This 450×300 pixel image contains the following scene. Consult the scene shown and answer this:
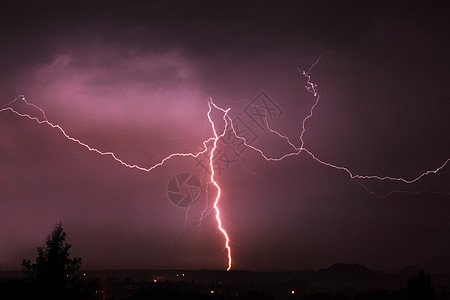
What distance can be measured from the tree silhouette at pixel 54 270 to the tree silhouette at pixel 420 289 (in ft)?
43.3

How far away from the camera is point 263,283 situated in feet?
363

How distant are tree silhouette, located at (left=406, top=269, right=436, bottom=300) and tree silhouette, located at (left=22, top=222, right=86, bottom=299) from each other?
13198 mm

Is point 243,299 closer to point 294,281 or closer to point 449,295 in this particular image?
point 449,295

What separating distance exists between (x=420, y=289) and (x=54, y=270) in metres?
14.0

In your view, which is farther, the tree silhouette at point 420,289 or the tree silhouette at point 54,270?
the tree silhouette at point 420,289

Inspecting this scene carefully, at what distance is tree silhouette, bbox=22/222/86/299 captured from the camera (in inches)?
501

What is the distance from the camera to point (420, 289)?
65.1 ft

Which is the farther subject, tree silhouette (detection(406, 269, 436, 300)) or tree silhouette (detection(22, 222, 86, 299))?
tree silhouette (detection(406, 269, 436, 300))

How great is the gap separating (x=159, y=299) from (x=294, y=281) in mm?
70051

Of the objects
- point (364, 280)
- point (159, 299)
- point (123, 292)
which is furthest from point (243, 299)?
point (364, 280)

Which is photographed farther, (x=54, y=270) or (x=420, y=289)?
(x=420, y=289)

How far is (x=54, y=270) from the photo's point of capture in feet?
42.3

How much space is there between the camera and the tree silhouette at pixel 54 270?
12734 mm

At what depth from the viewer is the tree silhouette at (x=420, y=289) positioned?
19.7 m
